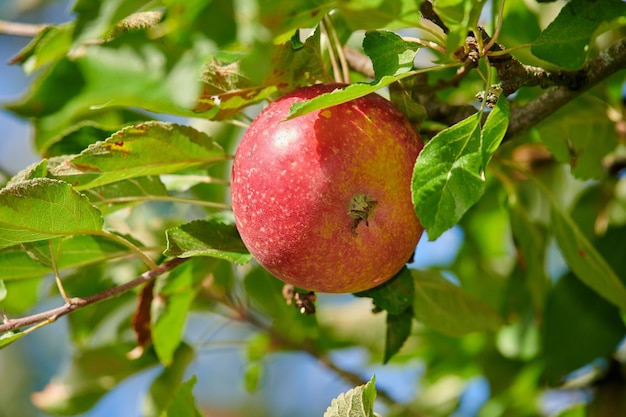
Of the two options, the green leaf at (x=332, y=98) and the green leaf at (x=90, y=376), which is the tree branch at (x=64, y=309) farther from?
the green leaf at (x=90, y=376)

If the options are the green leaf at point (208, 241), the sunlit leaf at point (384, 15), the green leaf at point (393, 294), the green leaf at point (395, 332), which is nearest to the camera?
the sunlit leaf at point (384, 15)

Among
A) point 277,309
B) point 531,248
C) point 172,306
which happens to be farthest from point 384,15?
point 277,309

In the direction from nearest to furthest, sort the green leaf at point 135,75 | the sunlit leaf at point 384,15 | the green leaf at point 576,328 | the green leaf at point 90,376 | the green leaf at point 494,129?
the green leaf at point 135,75
the sunlit leaf at point 384,15
the green leaf at point 494,129
the green leaf at point 576,328
the green leaf at point 90,376

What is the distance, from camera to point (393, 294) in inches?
43.8

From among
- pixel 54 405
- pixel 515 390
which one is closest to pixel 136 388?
pixel 54 405

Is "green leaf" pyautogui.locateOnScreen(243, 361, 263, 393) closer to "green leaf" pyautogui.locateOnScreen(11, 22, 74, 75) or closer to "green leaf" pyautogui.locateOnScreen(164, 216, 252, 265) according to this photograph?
"green leaf" pyautogui.locateOnScreen(164, 216, 252, 265)

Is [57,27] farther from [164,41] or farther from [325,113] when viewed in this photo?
[325,113]

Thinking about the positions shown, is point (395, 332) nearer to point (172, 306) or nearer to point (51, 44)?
point (172, 306)

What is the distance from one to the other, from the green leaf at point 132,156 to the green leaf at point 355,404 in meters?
0.41

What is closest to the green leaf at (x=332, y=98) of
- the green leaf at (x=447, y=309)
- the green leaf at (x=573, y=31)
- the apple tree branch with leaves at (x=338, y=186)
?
the apple tree branch with leaves at (x=338, y=186)

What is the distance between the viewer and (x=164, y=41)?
87 cm

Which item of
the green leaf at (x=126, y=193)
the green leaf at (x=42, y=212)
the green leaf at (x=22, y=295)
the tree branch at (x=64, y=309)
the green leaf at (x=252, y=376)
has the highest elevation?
the green leaf at (x=42, y=212)

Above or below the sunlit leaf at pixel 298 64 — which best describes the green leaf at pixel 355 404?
below

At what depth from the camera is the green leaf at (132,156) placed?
103 cm
